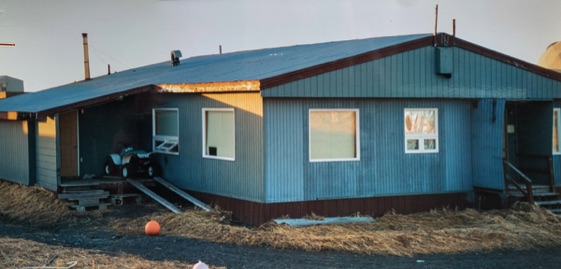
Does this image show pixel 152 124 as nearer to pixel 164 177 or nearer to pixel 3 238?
pixel 164 177

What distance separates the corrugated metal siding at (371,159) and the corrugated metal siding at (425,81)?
31 cm

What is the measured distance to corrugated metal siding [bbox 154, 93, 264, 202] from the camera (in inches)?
607

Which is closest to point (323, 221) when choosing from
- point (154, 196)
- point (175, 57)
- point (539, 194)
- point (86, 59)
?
point (154, 196)

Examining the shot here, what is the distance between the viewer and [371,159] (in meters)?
16.3

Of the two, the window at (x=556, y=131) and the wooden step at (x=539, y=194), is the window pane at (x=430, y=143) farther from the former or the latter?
the window at (x=556, y=131)

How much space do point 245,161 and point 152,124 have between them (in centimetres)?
507

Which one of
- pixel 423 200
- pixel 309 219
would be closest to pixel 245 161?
pixel 309 219

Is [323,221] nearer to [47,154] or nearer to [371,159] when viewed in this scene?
[371,159]

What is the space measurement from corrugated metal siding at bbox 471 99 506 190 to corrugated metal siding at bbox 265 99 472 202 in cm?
18

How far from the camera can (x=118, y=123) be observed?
21.0 metres

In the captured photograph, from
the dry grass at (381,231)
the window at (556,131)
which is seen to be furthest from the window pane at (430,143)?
the window at (556,131)

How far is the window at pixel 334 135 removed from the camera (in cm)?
1574

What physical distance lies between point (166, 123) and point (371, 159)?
5.81 metres

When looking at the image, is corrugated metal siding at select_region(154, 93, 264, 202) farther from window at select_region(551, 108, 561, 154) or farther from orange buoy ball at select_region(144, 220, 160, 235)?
window at select_region(551, 108, 561, 154)
